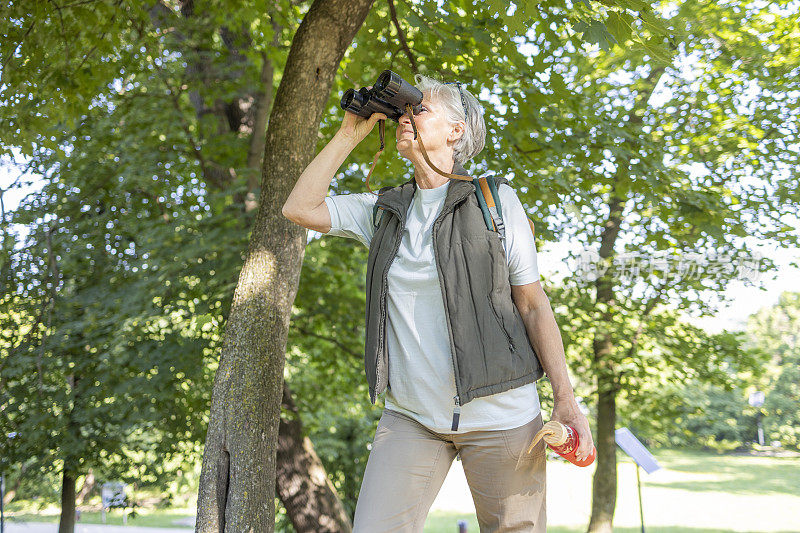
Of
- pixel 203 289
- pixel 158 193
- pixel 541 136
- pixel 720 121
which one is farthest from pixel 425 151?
pixel 720 121

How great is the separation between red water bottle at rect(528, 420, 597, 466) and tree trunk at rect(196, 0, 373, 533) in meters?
1.55

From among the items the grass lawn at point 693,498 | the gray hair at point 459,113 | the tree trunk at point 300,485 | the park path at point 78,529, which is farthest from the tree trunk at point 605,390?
the park path at point 78,529

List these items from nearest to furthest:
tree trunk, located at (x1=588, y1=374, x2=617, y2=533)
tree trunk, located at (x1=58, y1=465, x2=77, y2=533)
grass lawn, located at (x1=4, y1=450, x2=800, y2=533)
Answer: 1. tree trunk, located at (x1=58, y1=465, x2=77, y2=533)
2. tree trunk, located at (x1=588, y1=374, x2=617, y2=533)
3. grass lawn, located at (x1=4, y1=450, x2=800, y2=533)

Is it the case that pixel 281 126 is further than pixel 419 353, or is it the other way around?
pixel 281 126

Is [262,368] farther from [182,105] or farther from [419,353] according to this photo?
[182,105]

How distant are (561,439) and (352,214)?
3.19ft

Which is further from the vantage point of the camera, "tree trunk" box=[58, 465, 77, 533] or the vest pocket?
"tree trunk" box=[58, 465, 77, 533]

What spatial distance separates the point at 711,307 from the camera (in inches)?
375

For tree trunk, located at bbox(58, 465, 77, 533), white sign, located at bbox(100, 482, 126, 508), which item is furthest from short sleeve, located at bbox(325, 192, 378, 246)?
tree trunk, located at bbox(58, 465, 77, 533)

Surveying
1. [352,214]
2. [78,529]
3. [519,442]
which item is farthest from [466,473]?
[78,529]

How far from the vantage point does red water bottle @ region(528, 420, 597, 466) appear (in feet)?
5.60

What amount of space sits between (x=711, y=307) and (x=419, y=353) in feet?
28.4

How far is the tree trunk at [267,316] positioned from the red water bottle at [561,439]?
155 centimetres

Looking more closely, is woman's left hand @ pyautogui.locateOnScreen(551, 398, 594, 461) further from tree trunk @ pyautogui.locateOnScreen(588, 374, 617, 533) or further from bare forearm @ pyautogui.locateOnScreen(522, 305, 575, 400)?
tree trunk @ pyautogui.locateOnScreen(588, 374, 617, 533)
